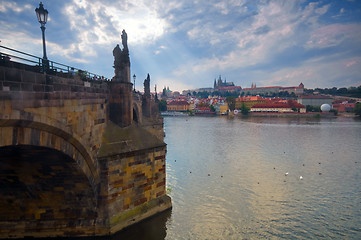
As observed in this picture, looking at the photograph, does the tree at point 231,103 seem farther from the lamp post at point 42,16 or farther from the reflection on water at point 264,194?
the lamp post at point 42,16

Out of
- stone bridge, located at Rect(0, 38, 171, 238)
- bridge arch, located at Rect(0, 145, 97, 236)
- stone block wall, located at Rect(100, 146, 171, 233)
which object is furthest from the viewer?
stone block wall, located at Rect(100, 146, 171, 233)

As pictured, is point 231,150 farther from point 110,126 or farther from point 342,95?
point 342,95

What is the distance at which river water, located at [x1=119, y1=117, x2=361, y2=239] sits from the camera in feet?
41.6

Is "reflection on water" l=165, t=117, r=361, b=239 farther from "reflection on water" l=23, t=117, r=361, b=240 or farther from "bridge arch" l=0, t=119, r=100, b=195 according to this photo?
"bridge arch" l=0, t=119, r=100, b=195

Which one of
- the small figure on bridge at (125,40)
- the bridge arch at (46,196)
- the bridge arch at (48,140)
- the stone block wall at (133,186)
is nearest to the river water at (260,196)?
the stone block wall at (133,186)

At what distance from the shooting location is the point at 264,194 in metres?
17.6

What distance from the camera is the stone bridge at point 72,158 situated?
6.65m

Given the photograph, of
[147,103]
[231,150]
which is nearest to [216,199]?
[231,150]

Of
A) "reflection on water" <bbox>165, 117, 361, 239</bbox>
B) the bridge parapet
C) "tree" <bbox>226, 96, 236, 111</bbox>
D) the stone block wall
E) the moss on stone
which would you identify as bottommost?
"reflection on water" <bbox>165, 117, 361, 239</bbox>

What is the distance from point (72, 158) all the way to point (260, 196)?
13.5 metres

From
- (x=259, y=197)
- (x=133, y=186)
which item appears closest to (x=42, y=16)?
(x=133, y=186)

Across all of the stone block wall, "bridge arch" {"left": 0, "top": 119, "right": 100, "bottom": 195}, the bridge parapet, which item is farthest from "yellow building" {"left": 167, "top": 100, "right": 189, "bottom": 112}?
"bridge arch" {"left": 0, "top": 119, "right": 100, "bottom": 195}

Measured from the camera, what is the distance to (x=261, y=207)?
15438mm

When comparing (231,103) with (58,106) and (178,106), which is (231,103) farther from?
(58,106)
